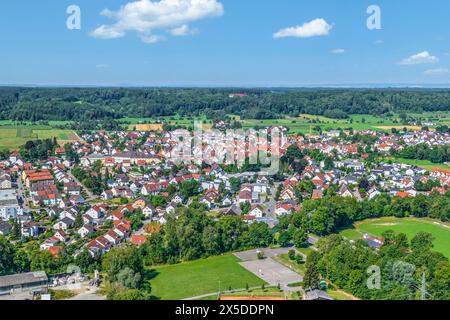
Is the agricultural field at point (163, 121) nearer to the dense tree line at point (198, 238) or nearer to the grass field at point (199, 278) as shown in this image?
the dense tree line at point (198, 238)

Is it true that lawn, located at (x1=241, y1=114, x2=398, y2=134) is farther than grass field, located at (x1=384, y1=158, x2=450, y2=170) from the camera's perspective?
Yes

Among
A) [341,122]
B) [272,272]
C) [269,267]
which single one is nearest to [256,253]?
[269,267]

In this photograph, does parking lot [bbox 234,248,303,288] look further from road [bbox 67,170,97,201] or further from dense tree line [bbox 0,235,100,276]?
road [bbox 67,170,97,201]

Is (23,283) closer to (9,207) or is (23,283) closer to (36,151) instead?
(9,207)

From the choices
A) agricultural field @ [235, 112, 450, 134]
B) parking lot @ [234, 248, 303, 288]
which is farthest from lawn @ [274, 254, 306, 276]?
agricultural field @ [235, 112, 450, 134]

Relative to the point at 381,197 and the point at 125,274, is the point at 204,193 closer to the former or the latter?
the point at 381,197

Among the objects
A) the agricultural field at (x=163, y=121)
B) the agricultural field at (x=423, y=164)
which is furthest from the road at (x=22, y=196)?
the agricultural field at (x=423, y=164)
